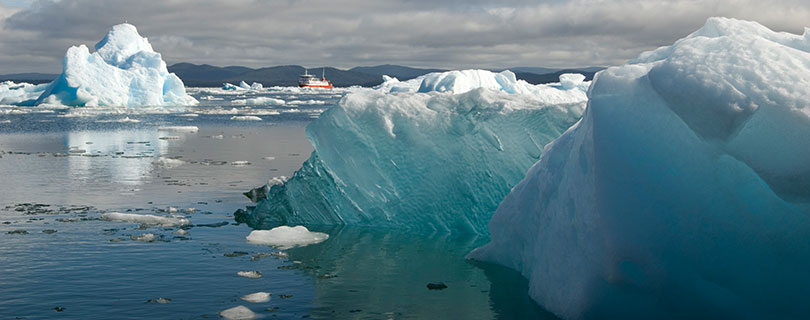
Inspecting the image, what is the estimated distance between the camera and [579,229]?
628 centimetres

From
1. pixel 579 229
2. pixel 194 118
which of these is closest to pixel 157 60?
pixel 194 118

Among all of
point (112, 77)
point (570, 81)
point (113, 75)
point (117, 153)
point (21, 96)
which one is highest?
point (113, 75)

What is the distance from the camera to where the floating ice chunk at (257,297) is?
6805 millimetres

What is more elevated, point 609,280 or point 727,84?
point 727,84

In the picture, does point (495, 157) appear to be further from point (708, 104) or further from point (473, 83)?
point (473, 83)

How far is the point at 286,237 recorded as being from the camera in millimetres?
9414

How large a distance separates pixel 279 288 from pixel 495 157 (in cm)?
391

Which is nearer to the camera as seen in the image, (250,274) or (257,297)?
(257,297)

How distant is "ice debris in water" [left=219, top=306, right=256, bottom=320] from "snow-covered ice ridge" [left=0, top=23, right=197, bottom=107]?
3882 cm

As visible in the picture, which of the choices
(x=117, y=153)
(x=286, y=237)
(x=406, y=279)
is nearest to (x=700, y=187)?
(x=406, y=279)

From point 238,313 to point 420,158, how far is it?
4.35 metres

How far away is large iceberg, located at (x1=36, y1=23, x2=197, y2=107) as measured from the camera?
42.9 metres

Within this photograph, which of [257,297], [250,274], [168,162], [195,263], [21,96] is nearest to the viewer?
[257,297]

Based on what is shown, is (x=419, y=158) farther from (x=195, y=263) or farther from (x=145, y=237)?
(x=145, y=237)
